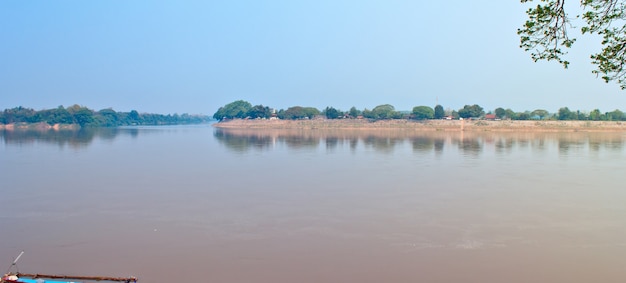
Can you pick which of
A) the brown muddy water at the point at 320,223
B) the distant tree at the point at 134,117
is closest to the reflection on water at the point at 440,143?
the brown muddy water at the point at 320,223

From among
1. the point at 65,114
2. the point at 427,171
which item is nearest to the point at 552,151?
the point at 427,171

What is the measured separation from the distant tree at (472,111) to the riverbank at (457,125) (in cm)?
837

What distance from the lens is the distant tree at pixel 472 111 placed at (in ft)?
295

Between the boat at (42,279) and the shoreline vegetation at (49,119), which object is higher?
the shoreline vegetation at (49,119)

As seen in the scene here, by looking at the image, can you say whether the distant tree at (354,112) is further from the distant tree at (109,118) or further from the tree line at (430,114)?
the distant tree at (109,118)

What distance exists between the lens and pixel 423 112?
8931cm

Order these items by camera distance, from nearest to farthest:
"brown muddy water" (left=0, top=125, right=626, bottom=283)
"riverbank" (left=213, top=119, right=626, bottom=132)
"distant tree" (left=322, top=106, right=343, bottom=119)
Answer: "brown muddy water" (left=0, top=125, right=626, bottom=283), "riverbank" (left=213, top=119, right=626, bottom=132), "distant tree" (left=322, top=106, right=343, bottom=119)

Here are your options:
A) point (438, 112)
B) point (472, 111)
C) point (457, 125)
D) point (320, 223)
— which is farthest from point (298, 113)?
point (320, 223)

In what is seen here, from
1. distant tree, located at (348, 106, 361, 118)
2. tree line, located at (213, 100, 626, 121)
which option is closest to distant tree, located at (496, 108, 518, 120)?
tree line, located at (213, 100, 626, 121)

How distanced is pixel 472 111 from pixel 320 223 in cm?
8237

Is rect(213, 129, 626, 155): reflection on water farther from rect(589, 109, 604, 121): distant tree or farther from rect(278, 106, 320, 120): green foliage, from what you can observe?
rect(278, 106, 320, 120): green foliage

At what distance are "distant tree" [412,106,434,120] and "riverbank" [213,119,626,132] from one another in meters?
2.47

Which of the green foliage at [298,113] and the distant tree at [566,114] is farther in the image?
the green foliage at [298,113]

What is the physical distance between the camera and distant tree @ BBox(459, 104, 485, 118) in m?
89.9
